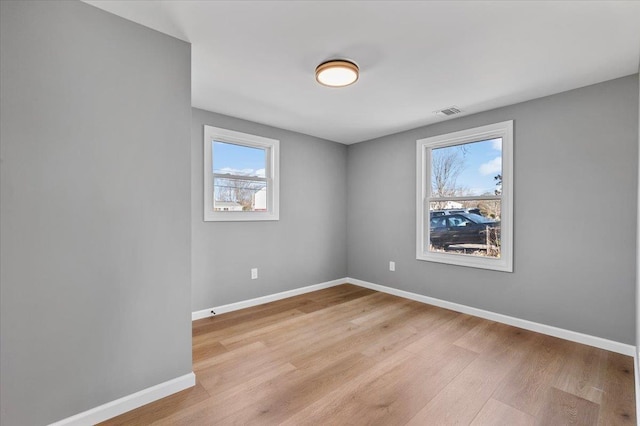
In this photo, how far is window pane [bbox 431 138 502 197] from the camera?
3363mm

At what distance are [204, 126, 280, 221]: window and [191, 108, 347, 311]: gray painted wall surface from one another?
0.09 meters

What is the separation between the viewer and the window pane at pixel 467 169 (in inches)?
132

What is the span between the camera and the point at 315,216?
4582mm

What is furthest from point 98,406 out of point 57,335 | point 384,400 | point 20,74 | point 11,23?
point 11,23

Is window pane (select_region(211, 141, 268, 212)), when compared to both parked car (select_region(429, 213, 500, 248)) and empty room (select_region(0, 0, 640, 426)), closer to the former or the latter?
empty room (select_region(0, 0, 640, 426))

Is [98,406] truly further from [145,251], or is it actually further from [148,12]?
[148,12]

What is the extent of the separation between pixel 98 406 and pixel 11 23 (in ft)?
6.88

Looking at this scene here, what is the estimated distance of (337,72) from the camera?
7.53 ft

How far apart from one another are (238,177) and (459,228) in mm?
2854

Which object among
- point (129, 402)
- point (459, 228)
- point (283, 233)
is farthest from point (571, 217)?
point (129, 402)

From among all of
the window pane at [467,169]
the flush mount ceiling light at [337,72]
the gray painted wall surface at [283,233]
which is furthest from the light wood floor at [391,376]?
the flush mount ceiling light at [337,72]

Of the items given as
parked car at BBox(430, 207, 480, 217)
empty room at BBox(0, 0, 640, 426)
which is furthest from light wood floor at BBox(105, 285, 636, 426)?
parked car at BBox(430, 207, 480, 217)

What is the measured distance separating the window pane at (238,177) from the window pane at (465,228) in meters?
2.31

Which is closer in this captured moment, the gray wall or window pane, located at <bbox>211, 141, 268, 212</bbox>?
the gray wall
